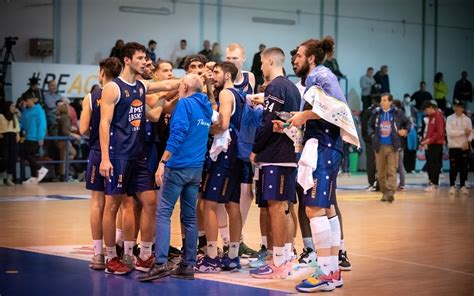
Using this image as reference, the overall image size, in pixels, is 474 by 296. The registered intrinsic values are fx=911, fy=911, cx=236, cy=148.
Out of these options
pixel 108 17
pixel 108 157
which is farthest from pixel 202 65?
pixel 108 17

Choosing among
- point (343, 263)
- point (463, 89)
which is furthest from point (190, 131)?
point (463, 89)

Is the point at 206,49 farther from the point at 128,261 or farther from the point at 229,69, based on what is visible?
the point at 128,261

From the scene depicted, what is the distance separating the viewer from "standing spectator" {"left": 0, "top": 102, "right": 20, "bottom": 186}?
19.5 meters

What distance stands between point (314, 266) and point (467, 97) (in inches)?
911

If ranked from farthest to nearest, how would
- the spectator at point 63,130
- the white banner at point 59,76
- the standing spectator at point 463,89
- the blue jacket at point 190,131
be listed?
1. the standing spectator at point 463,89
2. the spectator at point 63,130
3. the white banner at point 59,76
4. the blue jacket at point 190,131

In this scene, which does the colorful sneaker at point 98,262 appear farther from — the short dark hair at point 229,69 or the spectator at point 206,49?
the spectator at point 206,49

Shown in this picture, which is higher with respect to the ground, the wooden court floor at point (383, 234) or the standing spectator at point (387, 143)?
the standing spectator at point (387, 143)

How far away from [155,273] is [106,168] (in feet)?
3.39

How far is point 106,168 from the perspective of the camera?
8070mm

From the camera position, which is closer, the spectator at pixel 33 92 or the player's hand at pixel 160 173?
the player's hand at pixel 160 173

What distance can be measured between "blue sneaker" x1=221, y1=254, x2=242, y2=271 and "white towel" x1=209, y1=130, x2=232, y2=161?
946mm

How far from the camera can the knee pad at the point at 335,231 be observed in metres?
7.93

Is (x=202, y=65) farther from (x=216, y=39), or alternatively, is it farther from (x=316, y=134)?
(x=216, y=39)

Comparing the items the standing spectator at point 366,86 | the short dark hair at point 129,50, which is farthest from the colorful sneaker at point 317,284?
the standing spectator at point 366,86
